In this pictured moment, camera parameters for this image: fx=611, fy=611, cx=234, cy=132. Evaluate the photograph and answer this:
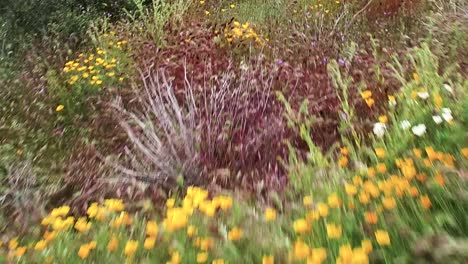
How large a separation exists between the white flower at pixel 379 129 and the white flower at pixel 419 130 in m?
0.19

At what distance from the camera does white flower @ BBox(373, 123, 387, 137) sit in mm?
2801

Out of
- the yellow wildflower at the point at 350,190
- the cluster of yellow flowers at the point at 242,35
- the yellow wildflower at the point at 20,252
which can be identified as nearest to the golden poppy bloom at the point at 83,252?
the yellow wildflower at the point at 20,252

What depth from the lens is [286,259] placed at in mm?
1864

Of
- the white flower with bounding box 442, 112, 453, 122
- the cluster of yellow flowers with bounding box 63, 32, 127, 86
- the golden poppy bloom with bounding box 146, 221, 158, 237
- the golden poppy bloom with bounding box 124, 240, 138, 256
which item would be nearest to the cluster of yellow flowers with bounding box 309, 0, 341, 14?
the cluster of yellow flowers with bounding box 63, 32, 127, 86

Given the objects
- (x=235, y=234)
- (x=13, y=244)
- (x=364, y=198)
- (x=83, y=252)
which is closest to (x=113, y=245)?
(x=83, y=252)

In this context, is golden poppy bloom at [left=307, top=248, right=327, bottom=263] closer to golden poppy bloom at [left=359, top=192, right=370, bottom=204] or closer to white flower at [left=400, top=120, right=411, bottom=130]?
golden poppy bloom at [left=359, top=192, right=370, bottom=204]

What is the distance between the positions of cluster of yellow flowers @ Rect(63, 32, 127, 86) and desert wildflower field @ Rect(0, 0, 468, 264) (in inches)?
1.1

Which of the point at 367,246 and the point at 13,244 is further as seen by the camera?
the point at 13,244

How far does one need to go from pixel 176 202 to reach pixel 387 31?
9.85ft

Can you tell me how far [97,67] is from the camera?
5.33 metres

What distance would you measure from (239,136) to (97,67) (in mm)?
2248

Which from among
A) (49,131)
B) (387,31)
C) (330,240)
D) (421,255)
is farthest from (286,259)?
(387,31)

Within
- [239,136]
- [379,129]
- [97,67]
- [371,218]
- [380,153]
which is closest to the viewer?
[371,218]

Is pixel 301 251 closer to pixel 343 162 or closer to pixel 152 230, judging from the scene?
pixel 152 230
